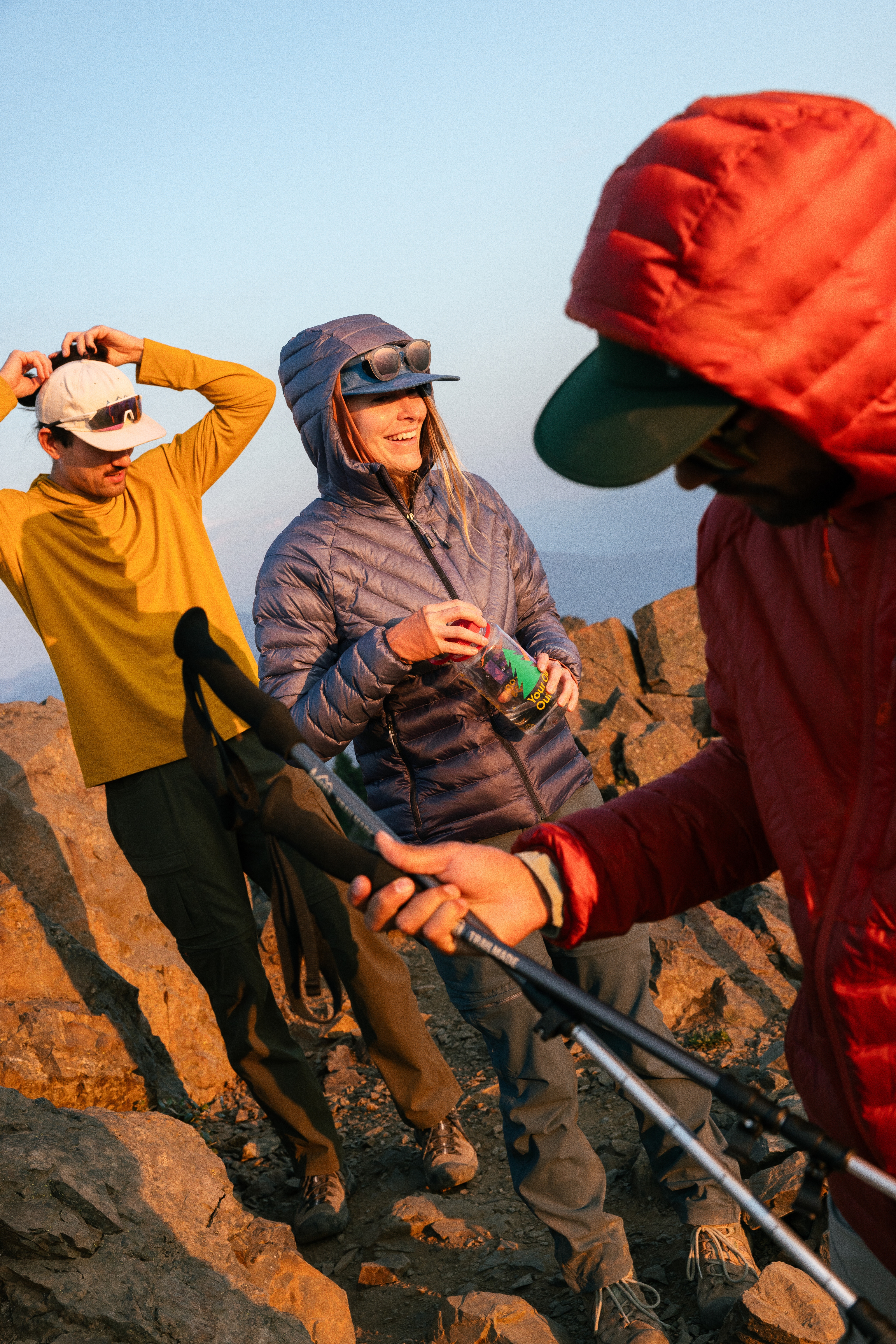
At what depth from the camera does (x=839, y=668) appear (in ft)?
5.18

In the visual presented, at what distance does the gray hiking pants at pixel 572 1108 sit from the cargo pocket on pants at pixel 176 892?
4.13 feet

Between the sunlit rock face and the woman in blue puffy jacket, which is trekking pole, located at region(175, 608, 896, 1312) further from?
the sunlit rock face

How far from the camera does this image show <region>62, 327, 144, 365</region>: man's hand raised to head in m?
4.85

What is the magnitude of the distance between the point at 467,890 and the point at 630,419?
3.21ft

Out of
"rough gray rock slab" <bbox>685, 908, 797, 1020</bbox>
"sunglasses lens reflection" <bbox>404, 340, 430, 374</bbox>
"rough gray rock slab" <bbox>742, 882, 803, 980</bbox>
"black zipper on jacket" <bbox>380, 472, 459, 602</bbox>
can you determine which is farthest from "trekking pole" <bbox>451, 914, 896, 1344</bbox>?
"rough gray rock slab" <bbox>742, 882, 803, 980</bbox>

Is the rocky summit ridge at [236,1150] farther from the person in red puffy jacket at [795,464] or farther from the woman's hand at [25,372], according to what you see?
the woman's hand at [25,372]

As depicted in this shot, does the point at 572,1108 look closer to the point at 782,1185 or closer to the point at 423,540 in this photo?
the point at 782,1185

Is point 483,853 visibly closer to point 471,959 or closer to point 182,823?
point 471,959

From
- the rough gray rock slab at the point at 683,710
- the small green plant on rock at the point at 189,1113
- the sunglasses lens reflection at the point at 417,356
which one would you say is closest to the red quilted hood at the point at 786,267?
the sunglasses lens reflection at the point at 417,356

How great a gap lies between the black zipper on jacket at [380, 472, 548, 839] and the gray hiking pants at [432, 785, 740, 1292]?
191 millimetres

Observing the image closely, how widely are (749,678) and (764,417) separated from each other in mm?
487

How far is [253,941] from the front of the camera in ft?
15.1

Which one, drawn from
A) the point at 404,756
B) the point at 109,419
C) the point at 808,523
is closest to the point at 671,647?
the point at 109,419

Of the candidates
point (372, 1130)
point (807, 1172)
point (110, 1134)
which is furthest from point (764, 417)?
point (372, 1130)
